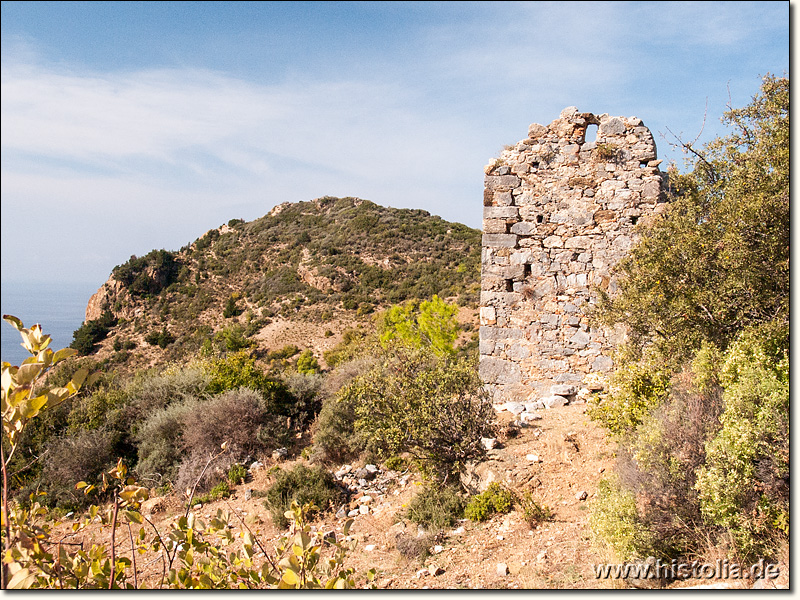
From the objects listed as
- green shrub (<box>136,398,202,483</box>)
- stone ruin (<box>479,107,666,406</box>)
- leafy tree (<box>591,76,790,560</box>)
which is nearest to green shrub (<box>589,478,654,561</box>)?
leafy tree (<box>591,76,790,560</box>)

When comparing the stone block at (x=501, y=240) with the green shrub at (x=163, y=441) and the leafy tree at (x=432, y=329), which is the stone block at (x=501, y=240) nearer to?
the green shrub at (x=163, y=441)

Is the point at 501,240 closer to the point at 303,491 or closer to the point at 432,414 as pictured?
the point at 432,414

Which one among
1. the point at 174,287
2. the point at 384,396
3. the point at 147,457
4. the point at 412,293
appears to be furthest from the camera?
the point at 174,287

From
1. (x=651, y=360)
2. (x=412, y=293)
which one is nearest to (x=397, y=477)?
(x=651, y=360)

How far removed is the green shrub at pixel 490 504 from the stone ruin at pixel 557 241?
2.90m

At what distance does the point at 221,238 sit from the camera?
4372 cm

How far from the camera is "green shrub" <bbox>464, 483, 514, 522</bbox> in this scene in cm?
584

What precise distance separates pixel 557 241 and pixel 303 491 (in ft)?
17.8

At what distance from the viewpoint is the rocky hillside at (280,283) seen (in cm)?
3008

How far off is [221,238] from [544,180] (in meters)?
38.8

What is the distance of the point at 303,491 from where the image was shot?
→ 7.17 metres

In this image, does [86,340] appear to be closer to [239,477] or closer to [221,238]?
[221,238]

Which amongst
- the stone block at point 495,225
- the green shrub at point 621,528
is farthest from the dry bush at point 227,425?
the green shrub at point 621,528

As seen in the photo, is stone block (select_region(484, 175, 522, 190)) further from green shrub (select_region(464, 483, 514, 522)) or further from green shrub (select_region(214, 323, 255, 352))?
green shrub (select_region(214, 323, 255, 352))
